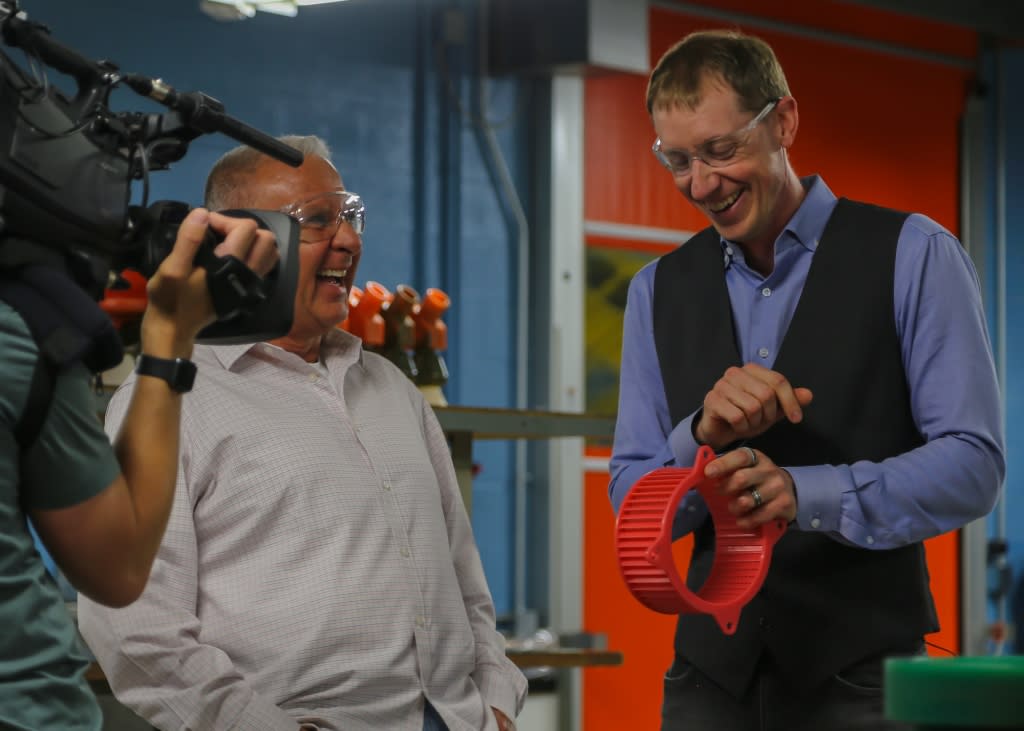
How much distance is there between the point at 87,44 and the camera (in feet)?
15.8

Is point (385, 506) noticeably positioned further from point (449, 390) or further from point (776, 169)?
point (449, 390)

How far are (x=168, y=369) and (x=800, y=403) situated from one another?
79 centimetres

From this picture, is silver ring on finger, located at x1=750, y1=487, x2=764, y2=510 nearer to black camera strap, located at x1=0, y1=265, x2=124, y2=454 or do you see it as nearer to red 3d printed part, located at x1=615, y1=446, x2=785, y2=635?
red 3d printed part, located at x1=615, y1=446, x2=785, y2=635

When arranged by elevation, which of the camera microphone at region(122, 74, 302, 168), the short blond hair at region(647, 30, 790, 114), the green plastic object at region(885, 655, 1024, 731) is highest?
the short blond hair at region(647, 30, 790, 114)

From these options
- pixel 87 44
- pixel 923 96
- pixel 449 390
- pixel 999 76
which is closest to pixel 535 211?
pixel 449 390

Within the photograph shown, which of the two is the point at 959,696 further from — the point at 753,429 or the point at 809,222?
the point at 809,222

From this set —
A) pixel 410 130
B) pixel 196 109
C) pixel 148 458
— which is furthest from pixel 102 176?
pixel 410 130

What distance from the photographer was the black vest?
1.88 metres

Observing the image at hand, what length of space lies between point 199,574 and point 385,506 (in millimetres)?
281

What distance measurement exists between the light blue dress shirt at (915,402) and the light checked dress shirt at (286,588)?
360 mm

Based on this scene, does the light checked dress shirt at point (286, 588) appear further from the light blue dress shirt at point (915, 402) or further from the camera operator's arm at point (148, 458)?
the camera operator's arm at point (148, 458)

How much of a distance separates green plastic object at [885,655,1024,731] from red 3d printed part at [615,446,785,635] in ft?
2.81

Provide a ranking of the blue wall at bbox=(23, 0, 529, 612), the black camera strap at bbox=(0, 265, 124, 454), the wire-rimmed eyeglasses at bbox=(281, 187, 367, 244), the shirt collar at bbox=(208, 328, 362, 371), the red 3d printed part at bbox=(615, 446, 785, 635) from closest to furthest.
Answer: the black camera strap at bbox=(0, 265, 124, 454)
the red 3d printed part at bbox=(615, 446, 785, 635)
the shirt collar at bbox=(208, 328, 362, 371)
the wire-rimmed eyeglasses at bbox=(281, 187, 367, 244)
the blue wall at bbox=(23, 0, 529, 612)

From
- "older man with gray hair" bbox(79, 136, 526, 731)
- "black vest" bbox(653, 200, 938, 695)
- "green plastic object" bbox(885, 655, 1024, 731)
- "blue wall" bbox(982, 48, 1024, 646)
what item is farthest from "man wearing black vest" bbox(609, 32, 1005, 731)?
"blue wall" bbox(982, 48, 1024, 646)
